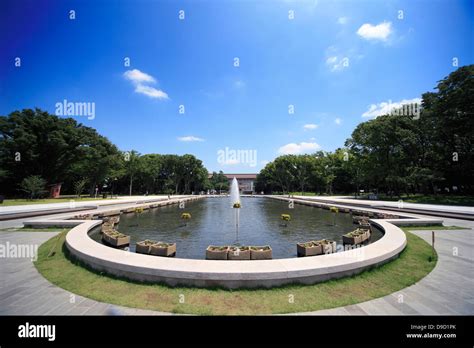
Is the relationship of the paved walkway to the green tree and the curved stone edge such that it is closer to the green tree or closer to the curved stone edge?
the curved stone edge

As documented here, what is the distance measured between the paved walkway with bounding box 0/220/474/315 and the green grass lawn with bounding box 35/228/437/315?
187 mm

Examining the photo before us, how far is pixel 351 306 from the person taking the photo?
4961 mm

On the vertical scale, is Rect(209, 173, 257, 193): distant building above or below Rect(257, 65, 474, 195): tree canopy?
below

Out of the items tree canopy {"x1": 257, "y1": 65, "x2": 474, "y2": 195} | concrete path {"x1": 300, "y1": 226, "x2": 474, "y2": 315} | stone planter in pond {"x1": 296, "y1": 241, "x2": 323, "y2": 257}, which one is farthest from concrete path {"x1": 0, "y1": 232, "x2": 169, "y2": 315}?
tree canopy {"x1": 257, "y1": 65, "x2": 474, "y2": 195}

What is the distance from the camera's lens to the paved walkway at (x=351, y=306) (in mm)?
4789

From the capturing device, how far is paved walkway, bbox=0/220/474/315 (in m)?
4.79

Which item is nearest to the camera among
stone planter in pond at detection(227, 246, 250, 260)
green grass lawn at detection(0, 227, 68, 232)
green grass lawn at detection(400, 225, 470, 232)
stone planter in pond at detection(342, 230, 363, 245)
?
stone planter in pond at detection(227, 246, 250, 260)

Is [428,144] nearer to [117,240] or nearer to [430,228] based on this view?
[430,228]

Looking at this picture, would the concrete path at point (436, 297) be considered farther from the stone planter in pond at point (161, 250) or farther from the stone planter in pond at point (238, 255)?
the stone planter in pond at point (161, 250)

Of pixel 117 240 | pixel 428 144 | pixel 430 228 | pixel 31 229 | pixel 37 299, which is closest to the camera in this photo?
pixel 37 299

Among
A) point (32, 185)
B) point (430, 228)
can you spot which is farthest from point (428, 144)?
point (32, 185)

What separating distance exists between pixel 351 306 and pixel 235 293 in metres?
2.70

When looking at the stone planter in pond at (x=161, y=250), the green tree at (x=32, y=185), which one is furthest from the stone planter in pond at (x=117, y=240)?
the green tree at (x=32, y=185)

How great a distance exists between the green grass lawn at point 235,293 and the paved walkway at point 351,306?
0.61 ft
